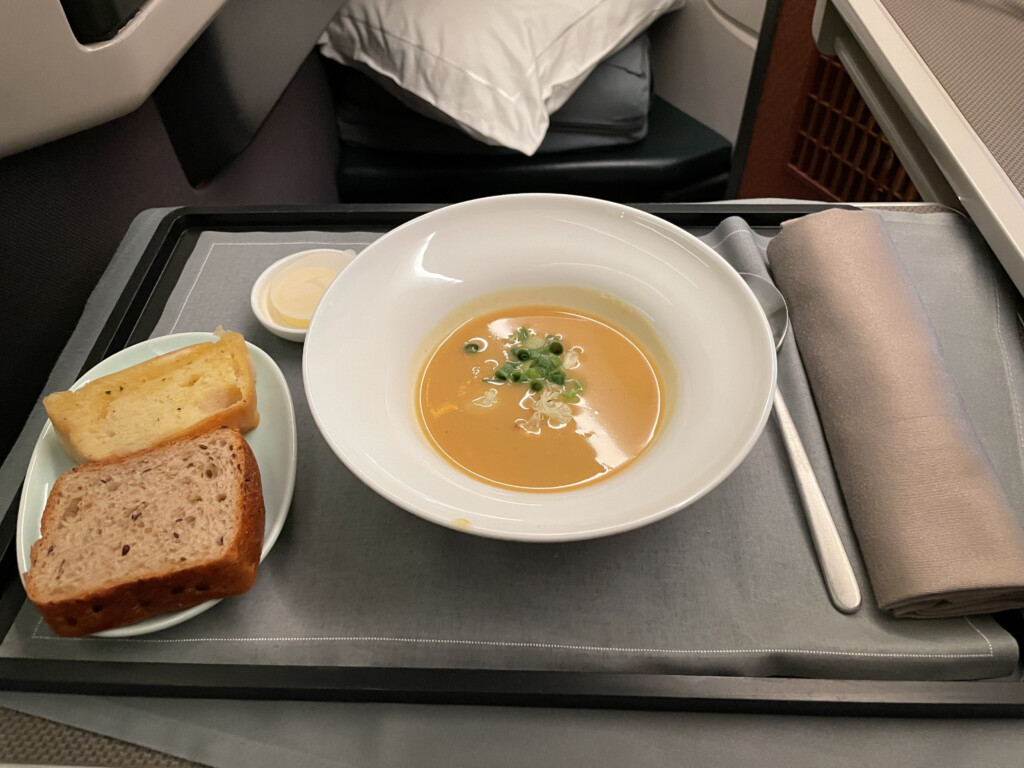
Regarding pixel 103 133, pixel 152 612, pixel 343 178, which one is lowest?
pixel 343 178

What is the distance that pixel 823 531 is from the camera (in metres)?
0.76

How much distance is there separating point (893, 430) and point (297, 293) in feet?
2.53

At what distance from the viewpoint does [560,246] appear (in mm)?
893

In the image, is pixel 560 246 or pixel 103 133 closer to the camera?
pixel 560 246

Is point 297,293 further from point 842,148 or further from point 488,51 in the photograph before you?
point 842,148

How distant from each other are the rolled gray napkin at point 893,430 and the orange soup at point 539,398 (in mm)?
236

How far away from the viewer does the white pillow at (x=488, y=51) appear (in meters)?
1.58

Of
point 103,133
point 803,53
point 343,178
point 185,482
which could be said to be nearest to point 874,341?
point 185,482

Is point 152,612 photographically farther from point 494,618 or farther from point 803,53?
point 803,53

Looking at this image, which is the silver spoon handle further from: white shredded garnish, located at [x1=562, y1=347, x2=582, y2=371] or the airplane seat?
the airplane seat

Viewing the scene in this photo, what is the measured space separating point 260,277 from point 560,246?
1.46 feet

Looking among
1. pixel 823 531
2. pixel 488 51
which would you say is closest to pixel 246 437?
pixel 823 531

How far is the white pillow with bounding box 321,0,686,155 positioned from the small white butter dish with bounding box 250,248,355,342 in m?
0.66

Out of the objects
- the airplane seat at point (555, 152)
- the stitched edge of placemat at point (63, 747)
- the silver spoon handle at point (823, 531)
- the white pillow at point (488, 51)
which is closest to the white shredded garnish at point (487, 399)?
the silver spoon handle at point (823, 531)
